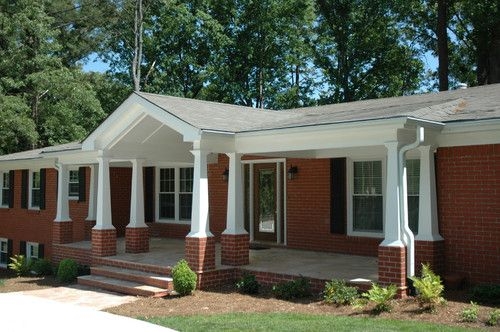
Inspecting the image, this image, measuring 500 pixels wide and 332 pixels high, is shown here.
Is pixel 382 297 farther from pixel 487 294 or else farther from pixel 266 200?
pixel 266 200

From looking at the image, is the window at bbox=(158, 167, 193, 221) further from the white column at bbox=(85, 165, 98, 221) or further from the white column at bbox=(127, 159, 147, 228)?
the white column at bbox=(127, 159, 147, 228)

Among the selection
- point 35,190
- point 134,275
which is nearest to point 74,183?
point 35,190

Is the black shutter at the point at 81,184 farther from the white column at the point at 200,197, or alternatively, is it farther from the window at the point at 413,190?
the window at the point at 413,190

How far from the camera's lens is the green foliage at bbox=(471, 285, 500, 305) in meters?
8.75

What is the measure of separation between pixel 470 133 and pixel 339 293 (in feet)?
12.0

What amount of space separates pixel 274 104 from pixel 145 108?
22.2 meters

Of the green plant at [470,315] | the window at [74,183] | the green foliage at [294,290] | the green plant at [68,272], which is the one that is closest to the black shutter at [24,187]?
the window at [74,183]

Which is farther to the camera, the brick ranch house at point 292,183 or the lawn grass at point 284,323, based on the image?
the brick ranch house at point 292,183

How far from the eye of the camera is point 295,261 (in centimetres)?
1236

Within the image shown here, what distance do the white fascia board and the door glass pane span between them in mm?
5959

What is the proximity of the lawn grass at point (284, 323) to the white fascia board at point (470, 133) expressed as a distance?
3.62 metres

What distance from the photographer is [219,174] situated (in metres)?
16.5

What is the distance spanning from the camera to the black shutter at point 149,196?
61.9 ft

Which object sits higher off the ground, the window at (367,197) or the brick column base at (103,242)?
the window at (367,197)
